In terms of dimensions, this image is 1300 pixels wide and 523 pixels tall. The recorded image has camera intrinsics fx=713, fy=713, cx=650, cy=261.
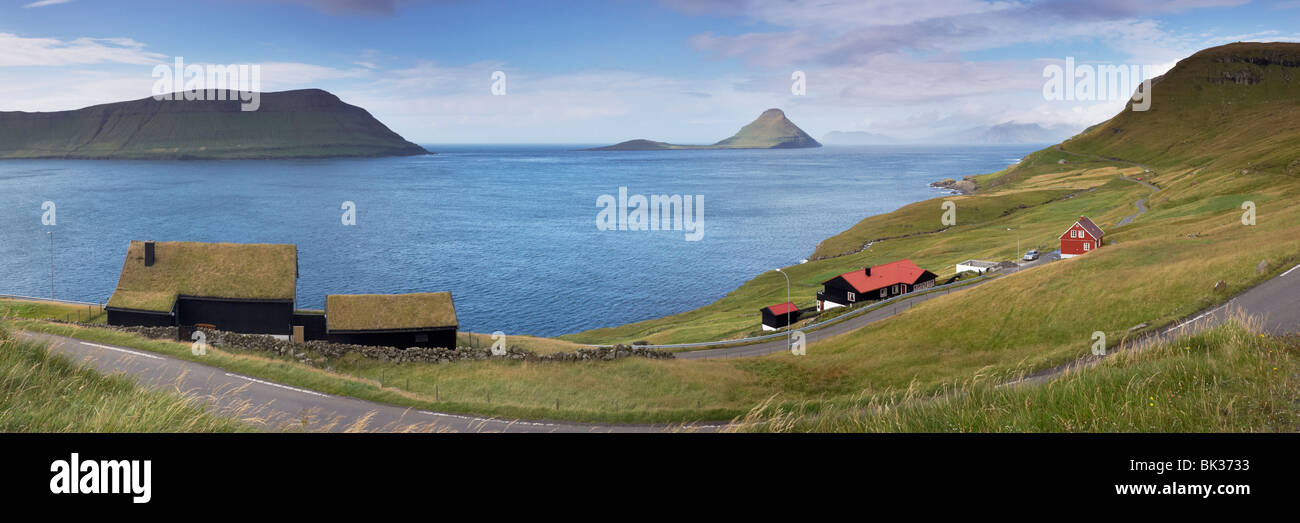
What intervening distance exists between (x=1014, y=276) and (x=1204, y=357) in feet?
187

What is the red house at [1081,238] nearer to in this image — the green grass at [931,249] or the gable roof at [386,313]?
the green grass at [931,249]

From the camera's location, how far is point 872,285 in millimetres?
77688

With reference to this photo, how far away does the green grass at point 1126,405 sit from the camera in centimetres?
761

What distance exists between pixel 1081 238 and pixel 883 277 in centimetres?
2771

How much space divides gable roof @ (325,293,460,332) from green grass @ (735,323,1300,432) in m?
44.4

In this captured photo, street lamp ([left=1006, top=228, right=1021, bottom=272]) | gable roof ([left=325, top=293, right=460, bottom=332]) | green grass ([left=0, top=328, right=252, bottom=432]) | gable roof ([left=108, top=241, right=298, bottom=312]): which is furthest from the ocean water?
green grass ([left=0, top=328, right=252, bottom=432])

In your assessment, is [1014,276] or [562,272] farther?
[562,272]

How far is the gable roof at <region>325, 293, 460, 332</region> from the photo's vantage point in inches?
1969

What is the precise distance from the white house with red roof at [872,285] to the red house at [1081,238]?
757 inches

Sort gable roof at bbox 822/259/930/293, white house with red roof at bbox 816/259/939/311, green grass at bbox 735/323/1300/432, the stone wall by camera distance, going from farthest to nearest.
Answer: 1. gable roof at bbox 822/259/930/293
2. white house with red roof at bbox 816/259/939/311
3. the stone wall
4. green grass at bbox 735/323/1300/432

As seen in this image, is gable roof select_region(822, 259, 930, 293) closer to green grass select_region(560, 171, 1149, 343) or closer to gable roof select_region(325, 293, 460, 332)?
green grass select_region(560, 171, 1149, 343)
